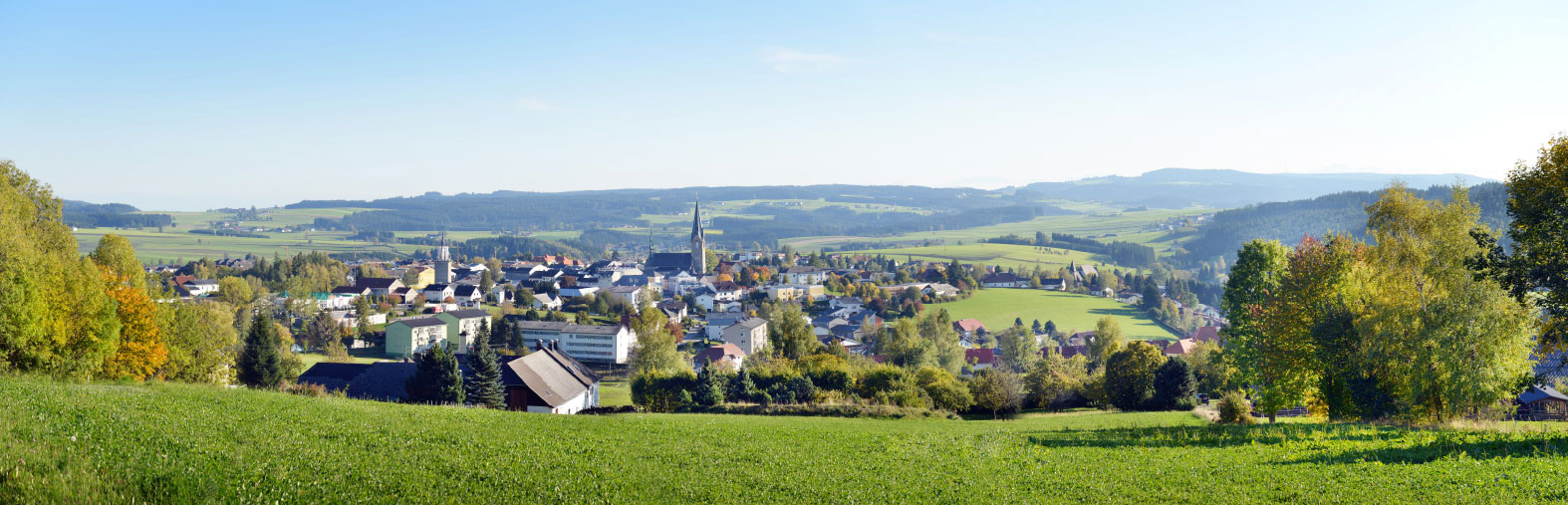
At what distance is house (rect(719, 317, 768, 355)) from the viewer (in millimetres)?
93062

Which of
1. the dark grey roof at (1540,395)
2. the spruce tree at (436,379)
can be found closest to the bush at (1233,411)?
the dark grey roof at (1540,395)

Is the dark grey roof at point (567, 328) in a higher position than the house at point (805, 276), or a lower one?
higher

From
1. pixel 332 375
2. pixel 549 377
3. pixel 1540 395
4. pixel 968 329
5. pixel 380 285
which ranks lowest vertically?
pixel 968 329


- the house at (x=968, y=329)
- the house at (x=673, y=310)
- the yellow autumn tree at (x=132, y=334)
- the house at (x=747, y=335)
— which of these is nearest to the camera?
the yellow autumn tree at (x=132, y=334)

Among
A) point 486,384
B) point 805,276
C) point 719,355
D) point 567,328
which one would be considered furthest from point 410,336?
point 805,276

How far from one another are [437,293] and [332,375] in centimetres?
8102

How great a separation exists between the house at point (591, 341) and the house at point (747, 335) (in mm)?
12371

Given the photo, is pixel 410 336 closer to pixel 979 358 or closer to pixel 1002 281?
pixel 979 358

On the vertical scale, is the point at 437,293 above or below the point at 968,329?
above

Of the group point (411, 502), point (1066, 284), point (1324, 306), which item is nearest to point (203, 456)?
point (411, 502)

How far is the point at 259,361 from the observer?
153 ft

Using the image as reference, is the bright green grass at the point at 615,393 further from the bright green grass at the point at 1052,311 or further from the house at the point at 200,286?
the house at the point at 200,286

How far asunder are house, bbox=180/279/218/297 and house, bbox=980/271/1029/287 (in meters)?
117

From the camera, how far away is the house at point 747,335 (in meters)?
→ 93.1
